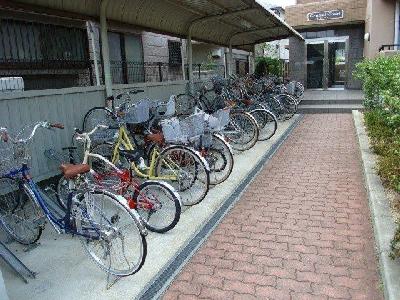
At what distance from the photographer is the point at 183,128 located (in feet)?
15.2

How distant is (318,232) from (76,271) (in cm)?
251

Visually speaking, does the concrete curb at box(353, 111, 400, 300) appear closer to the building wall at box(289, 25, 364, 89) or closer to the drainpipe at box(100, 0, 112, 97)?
the drainpipe at box(100, 0, 112, 97)

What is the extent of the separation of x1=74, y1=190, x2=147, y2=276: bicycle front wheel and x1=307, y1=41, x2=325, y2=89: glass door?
17.5 m

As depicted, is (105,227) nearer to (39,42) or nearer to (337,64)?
(39,42)

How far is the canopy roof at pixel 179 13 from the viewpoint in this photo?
5.54 metres

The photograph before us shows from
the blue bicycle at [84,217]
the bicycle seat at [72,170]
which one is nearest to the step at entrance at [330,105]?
the blue bicycle at [84,217]

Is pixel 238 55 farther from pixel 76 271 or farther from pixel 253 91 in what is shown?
pixel 76 271

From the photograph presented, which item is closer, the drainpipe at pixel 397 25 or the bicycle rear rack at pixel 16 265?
the bicycle rear rack at pixel 16 265

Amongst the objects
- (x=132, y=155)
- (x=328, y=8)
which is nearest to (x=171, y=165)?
(x=132, y=155)

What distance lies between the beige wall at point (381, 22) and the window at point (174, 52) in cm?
777

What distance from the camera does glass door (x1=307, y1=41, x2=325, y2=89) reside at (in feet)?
60.5

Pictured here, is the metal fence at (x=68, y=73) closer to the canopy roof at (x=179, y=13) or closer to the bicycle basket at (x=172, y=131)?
the canopy roof at (x=179, y=13)

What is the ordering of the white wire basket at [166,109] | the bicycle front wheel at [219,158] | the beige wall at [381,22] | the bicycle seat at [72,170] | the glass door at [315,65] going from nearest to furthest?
the bicycle seat at [72,170], the bicycle front wheel at [219,158], the white wire basket at [166,109], the beige wall at [381,22], the glass door at [315,65]

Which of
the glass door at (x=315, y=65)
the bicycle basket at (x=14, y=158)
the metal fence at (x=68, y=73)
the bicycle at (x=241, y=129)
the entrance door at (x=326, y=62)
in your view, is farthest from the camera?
the glass door at (x=315, y=65)
